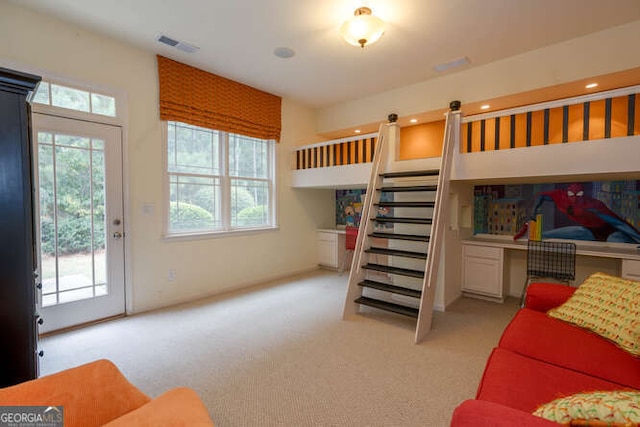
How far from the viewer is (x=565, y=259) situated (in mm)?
3494

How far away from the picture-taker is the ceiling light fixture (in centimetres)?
254

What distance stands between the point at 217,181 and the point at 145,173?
962mm

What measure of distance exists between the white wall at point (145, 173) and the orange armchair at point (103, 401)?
2532 mm

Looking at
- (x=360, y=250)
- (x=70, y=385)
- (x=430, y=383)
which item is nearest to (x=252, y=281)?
(x=360, y=250)

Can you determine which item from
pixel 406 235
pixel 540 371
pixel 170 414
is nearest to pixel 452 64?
pixel 406 235

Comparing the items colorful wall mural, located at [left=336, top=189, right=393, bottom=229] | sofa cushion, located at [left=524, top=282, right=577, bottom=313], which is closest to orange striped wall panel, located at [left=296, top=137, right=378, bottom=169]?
colorful wall mural, located at [left=336, top=189, right=393, bottom=229]

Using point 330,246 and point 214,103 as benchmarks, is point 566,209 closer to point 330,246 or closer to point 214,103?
point 330,246

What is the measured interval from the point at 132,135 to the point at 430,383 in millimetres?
3779

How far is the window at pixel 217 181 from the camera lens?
3832mm

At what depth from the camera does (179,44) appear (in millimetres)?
3252

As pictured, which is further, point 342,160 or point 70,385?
point 342,160

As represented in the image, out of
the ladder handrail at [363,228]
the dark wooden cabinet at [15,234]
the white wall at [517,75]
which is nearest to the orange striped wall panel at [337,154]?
the ladder handrail at [363,228]

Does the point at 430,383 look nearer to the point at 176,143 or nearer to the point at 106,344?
the point at 106,344

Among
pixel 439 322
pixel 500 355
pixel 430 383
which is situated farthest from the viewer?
pixel 439 322
